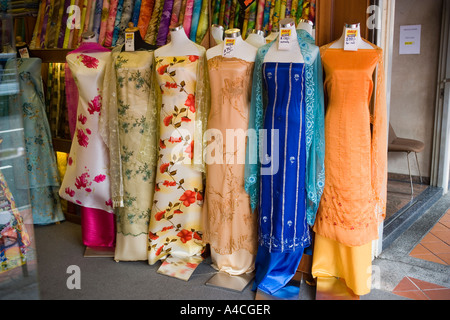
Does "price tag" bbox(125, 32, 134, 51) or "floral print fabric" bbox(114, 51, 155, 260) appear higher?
"price tag" bbox(125, 32, 134, 51)

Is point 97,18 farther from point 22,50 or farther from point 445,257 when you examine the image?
point 445,257

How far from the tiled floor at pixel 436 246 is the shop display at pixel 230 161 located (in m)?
1.22

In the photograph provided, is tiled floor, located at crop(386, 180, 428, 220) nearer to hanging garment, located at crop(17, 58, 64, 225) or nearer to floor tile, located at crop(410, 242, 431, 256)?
floor tile, located at crop(410, 242, 431, 256)

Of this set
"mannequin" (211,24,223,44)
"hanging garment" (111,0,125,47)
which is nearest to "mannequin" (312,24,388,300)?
"mannequin" (211,24,223,44)

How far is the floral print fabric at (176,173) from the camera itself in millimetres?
2406

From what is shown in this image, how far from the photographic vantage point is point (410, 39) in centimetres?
435

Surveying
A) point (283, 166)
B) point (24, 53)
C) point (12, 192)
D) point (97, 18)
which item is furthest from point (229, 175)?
point (24, 53)

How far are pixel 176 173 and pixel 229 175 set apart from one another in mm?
367

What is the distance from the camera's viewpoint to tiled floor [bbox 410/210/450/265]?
273 centimetres

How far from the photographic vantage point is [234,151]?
90.7 inches

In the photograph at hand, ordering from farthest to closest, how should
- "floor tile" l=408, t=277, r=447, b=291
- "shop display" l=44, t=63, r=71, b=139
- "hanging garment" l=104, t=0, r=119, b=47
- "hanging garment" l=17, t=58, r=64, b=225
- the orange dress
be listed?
1. "shop display" l=44, t=63, r=71, b=139
2. "hanging garment" l=17, t=58, r=64, b=225
3. "hanging garment" l=104, t=0, r=119, b=47
4. "floor tile" l=408, t=277, r=447, b=291
5. the orange dress

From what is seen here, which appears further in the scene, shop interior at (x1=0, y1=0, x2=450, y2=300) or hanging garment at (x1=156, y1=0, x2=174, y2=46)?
hanging garment at (x1=156, y1=0, x2=174, y2=46)

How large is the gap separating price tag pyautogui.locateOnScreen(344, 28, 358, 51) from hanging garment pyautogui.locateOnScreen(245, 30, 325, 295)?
16cm
